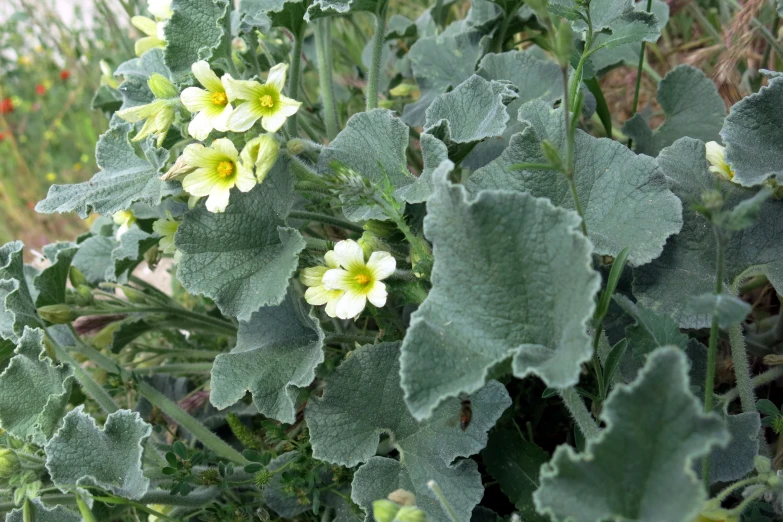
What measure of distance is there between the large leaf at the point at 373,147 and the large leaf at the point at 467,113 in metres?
0.07

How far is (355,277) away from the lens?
1.23m

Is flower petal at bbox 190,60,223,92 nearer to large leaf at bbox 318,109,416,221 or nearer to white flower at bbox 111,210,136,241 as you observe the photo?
large leaf at bbox 318,109,416,221

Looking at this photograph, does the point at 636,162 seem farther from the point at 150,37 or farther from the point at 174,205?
the point at 150,37

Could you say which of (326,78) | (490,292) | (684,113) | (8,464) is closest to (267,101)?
(326,78)

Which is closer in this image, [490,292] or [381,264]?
[490,292]

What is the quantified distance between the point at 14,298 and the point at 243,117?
0.64 m

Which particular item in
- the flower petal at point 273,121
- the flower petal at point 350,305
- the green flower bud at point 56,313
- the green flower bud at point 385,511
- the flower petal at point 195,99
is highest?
the flower petal at point 195,99

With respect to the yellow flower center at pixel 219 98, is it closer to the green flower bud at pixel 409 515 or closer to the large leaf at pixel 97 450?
the large leaf at pixel 97 450

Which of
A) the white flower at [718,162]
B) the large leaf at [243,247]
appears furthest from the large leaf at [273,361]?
the white flower at [718,162]

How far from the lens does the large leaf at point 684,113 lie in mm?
1643

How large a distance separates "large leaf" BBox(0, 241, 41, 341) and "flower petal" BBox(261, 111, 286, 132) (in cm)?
63

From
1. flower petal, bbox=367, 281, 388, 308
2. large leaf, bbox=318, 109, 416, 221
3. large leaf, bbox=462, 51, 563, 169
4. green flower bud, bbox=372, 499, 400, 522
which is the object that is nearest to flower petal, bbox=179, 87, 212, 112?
large leaf, bbox=318, 109, 416, 221

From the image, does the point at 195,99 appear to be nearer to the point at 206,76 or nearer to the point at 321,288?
the point at 206,76

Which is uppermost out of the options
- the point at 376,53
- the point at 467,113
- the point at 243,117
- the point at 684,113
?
the point at 243,117
